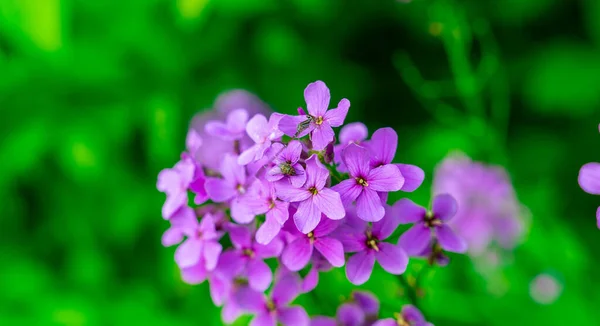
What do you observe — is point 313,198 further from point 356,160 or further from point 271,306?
point 271,306

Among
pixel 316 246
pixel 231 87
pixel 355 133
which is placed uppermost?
pixel 231 87

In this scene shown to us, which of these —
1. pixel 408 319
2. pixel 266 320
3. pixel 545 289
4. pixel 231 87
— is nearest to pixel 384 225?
pixel 408 319

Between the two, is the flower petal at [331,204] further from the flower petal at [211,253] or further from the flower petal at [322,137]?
the flower petal at [211,253]

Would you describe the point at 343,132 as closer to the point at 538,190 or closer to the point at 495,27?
the point at 538,190

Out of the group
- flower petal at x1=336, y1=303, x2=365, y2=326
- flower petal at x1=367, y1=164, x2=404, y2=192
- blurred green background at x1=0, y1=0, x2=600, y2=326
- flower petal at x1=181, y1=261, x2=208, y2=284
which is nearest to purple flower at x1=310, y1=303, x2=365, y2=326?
flower petal at x1=336, y1=303, x2=365, y2=326

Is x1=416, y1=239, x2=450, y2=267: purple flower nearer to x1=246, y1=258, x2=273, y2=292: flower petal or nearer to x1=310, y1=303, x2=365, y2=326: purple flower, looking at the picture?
x1=310, y1=303, x2=365, y2=326: purple flower

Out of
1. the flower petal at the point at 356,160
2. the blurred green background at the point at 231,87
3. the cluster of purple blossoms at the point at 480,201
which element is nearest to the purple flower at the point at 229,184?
the flower petal at the point at 356,160
